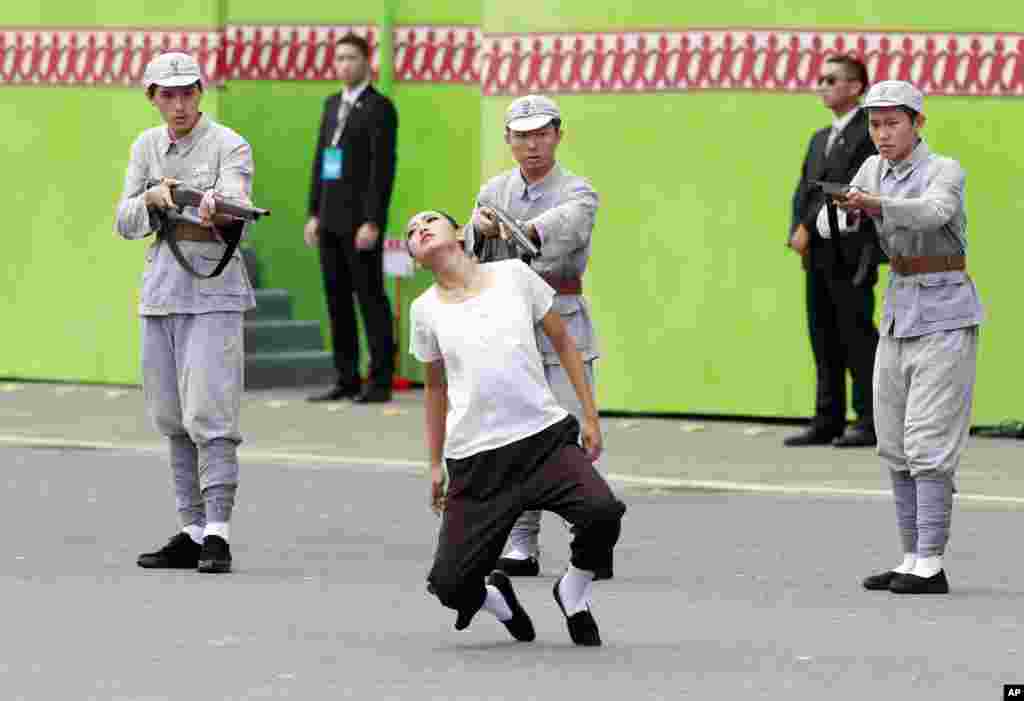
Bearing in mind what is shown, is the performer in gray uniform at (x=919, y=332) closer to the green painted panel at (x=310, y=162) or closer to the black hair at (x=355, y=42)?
the black hair at (x=355, y=42)

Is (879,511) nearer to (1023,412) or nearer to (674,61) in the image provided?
(1023,412)

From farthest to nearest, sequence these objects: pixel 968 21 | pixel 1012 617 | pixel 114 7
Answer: pixel 114 7 → pixel 968 21 → pixel 1012 617

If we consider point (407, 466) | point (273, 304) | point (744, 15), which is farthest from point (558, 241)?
point (273, 304)

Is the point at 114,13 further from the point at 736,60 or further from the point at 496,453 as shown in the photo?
the point at 496,453

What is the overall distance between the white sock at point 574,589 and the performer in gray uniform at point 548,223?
159 cm

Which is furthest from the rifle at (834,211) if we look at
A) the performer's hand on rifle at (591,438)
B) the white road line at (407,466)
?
the white road line at (407,466)

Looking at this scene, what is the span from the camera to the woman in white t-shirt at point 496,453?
32.2ft

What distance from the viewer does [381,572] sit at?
11742 mm

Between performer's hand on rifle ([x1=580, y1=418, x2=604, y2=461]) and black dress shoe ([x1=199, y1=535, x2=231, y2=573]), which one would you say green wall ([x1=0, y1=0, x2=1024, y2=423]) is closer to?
black dress shoe ([x1=199, y1=535, x2=231, y2=573])

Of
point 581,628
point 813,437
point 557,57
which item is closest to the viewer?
point 581,628

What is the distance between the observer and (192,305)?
464 inches

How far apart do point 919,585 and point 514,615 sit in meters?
2.03

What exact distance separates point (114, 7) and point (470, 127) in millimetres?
2517

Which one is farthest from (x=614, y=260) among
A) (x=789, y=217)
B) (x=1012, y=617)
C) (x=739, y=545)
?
(x=1012, y=617)
